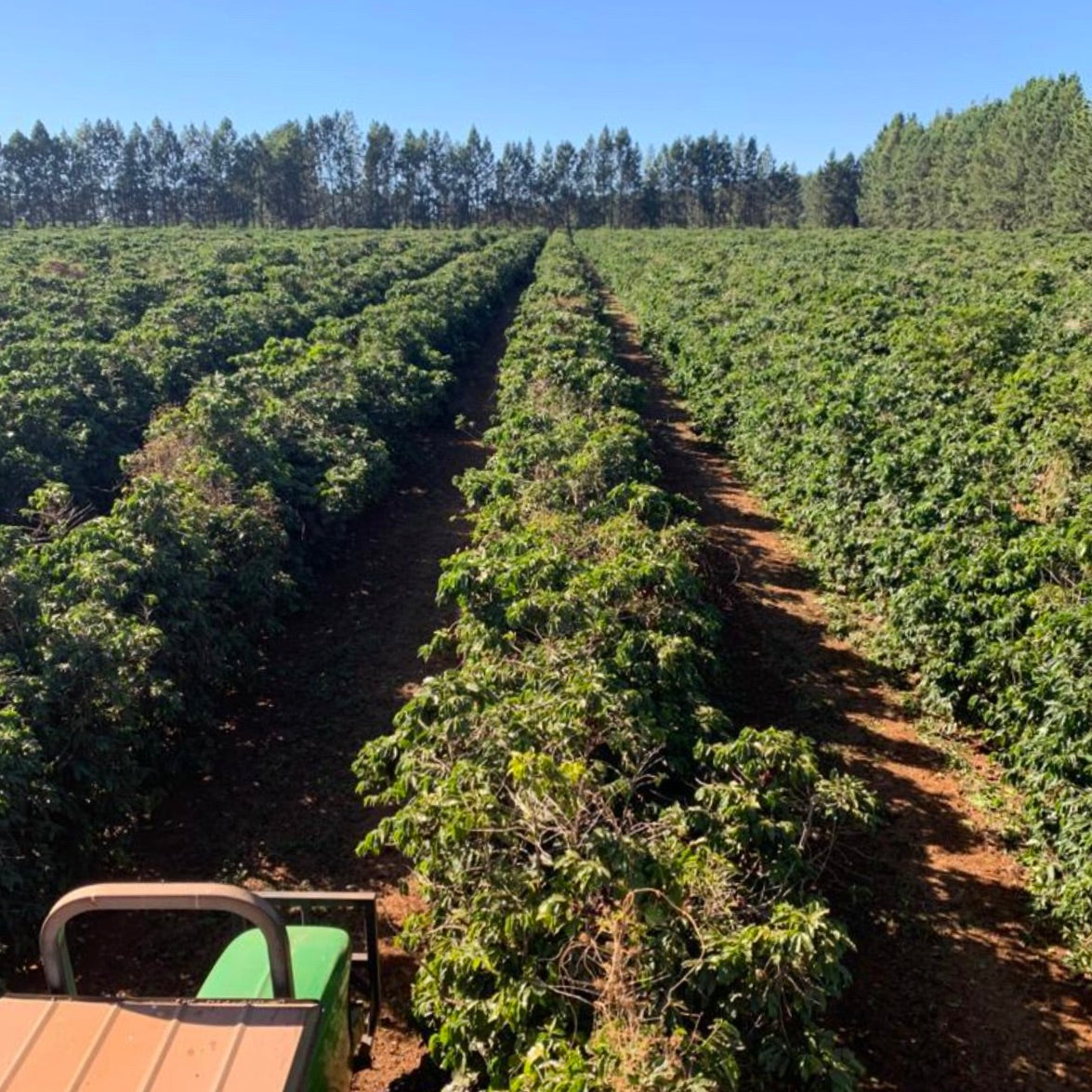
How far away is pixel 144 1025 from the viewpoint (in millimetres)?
3645

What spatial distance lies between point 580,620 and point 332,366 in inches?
535

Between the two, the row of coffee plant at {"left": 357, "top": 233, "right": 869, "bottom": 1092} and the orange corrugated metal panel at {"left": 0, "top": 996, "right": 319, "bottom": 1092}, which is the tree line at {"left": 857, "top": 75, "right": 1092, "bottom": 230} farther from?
the orange corrugated metal panel at {"left": 0, "top": 996, "right": 319, "bottom": 1092}

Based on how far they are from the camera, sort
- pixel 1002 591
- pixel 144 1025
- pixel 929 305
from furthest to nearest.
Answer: pixel 929 305
pixel 1002 591
pixel 144 1025

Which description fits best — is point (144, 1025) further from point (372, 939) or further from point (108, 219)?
point (108, 219)

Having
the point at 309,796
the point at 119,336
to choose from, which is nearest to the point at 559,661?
the point at 309,796

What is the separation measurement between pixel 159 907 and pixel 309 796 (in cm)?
640

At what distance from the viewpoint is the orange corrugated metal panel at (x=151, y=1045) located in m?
3.40

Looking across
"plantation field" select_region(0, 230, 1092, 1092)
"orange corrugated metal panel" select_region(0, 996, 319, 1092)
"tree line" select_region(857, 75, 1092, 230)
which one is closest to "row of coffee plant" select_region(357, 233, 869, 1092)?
"plantation field" select_region(0, 230, 1092, 1092)

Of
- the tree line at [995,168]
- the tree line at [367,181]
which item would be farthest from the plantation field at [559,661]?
the tree line at [367,181]

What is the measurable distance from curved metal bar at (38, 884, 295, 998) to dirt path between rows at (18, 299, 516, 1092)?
3288 mm

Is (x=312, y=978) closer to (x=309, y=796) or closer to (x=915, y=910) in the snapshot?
(x=309, y=796)

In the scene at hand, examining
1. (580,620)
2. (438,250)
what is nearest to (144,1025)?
(580,620)

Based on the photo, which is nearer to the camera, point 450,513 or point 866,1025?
point 866,1025

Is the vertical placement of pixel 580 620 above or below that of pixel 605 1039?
above
